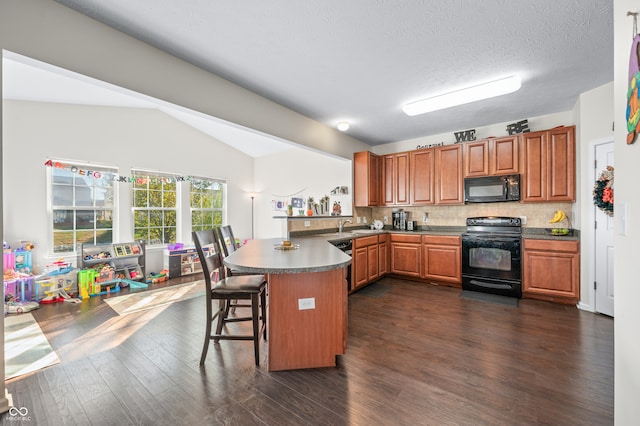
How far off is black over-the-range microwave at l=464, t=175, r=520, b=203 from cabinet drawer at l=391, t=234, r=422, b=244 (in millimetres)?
974

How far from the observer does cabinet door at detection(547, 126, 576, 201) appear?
3.44m

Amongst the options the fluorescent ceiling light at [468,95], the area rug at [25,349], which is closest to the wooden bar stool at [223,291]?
the area rug at [25,349]

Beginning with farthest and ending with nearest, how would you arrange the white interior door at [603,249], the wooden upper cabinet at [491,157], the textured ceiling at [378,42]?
the wooden upper cabinet at [491,157], the white interior door at [603,249], the textured ceiling at [378,42]

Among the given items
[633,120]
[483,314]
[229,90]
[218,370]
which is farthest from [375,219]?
[633,120]

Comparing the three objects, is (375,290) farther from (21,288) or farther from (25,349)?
(21,288)


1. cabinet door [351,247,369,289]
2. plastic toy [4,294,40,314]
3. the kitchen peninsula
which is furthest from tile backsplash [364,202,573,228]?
plastic toy [4,294,40,314]

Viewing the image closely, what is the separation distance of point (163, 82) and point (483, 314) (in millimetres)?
4125

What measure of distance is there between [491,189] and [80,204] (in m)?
6.81

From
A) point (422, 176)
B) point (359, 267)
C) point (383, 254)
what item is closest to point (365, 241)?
point (359, 267)

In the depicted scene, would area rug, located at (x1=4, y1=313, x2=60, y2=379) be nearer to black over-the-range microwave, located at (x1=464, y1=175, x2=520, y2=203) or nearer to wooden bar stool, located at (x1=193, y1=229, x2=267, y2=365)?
wooden bar stool, located at (x1=193, y1=229, x2=267, y2=365)

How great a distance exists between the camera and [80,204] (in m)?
4.47

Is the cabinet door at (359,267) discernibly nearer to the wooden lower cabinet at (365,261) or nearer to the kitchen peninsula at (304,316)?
the wooden lower cabinet at (365,261)

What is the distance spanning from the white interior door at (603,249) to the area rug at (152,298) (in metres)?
5.21

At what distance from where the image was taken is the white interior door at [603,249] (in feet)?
9.73
